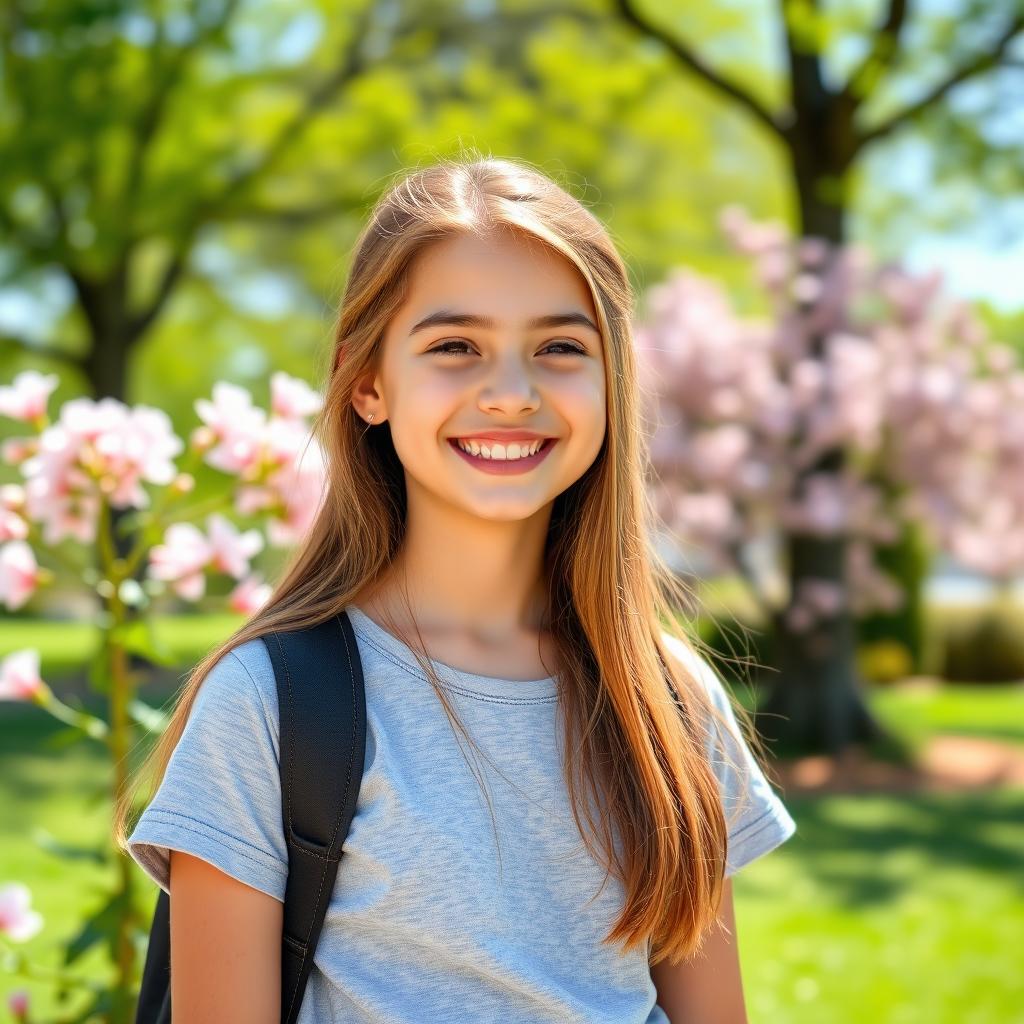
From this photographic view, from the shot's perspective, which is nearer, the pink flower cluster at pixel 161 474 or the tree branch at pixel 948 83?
the pink flower cluster at pixel 161 474

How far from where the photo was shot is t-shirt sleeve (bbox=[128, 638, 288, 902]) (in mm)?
1562

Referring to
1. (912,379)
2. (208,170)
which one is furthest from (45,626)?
(912,379)

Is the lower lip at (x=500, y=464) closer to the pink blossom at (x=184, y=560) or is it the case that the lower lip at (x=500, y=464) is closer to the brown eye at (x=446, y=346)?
the brown eye at (x=446, y=346)

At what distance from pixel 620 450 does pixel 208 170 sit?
11.9m

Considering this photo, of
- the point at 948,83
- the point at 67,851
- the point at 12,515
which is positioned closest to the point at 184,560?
the point at 12,515

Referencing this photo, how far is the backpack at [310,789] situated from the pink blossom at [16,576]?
1327mm

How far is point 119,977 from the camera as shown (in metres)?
2.78

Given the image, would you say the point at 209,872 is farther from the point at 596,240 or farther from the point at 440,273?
the point at 596,240

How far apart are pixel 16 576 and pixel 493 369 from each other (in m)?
1.44

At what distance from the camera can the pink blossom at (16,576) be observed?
110 inches

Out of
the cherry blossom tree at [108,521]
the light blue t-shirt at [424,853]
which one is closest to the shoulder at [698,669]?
the light blue t-shirt at [424,853]

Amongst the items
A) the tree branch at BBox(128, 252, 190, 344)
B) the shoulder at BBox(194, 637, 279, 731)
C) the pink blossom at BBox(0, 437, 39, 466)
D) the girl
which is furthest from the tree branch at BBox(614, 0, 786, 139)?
the shoulder at BBox(194, 637, 279, 731)

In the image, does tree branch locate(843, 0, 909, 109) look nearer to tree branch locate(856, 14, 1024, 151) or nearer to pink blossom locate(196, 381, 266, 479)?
tree branch locate(856, 14, 1024, 151)

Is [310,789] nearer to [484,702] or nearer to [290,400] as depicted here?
[484,702]
